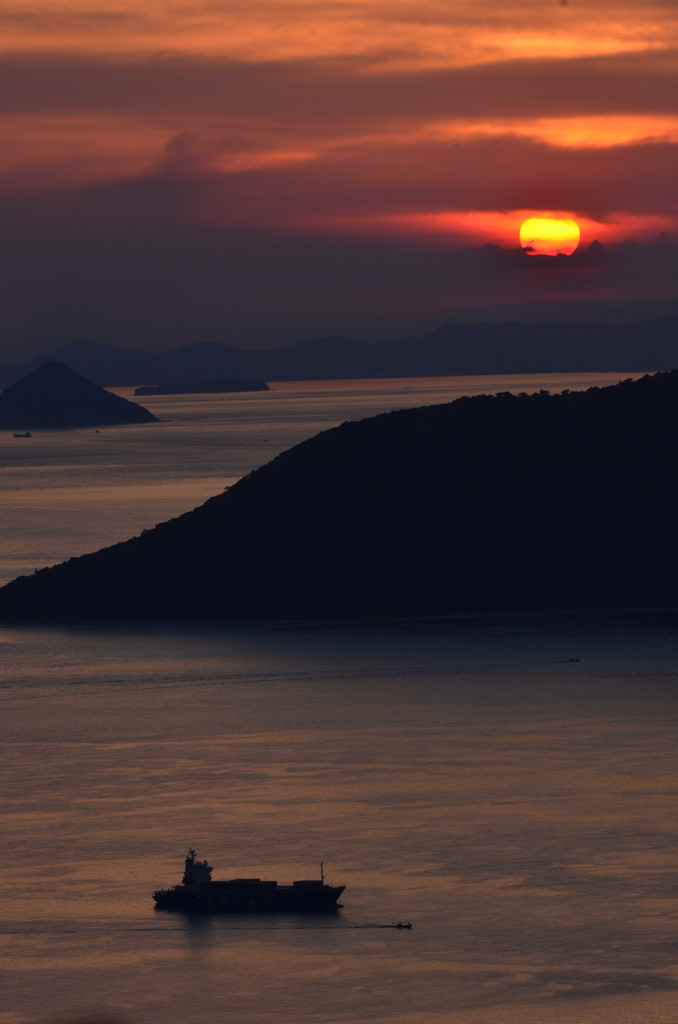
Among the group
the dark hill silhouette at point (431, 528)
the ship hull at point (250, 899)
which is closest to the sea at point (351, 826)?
the ship hull at point (250, 899)

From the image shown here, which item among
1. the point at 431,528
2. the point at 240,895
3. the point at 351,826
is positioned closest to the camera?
the point at 240,895

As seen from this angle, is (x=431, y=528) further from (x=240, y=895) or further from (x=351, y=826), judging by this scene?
(x=240, y=895)

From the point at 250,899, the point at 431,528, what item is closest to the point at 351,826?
the point at 250,899

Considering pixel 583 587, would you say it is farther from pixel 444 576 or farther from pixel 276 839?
pixel 276 839

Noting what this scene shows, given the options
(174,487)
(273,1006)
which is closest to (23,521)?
(174,487)

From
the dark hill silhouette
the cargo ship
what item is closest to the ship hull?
the cargo ship

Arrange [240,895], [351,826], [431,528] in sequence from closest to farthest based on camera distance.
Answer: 1. [240,895]
2. [351,826]
3. [431,528]
